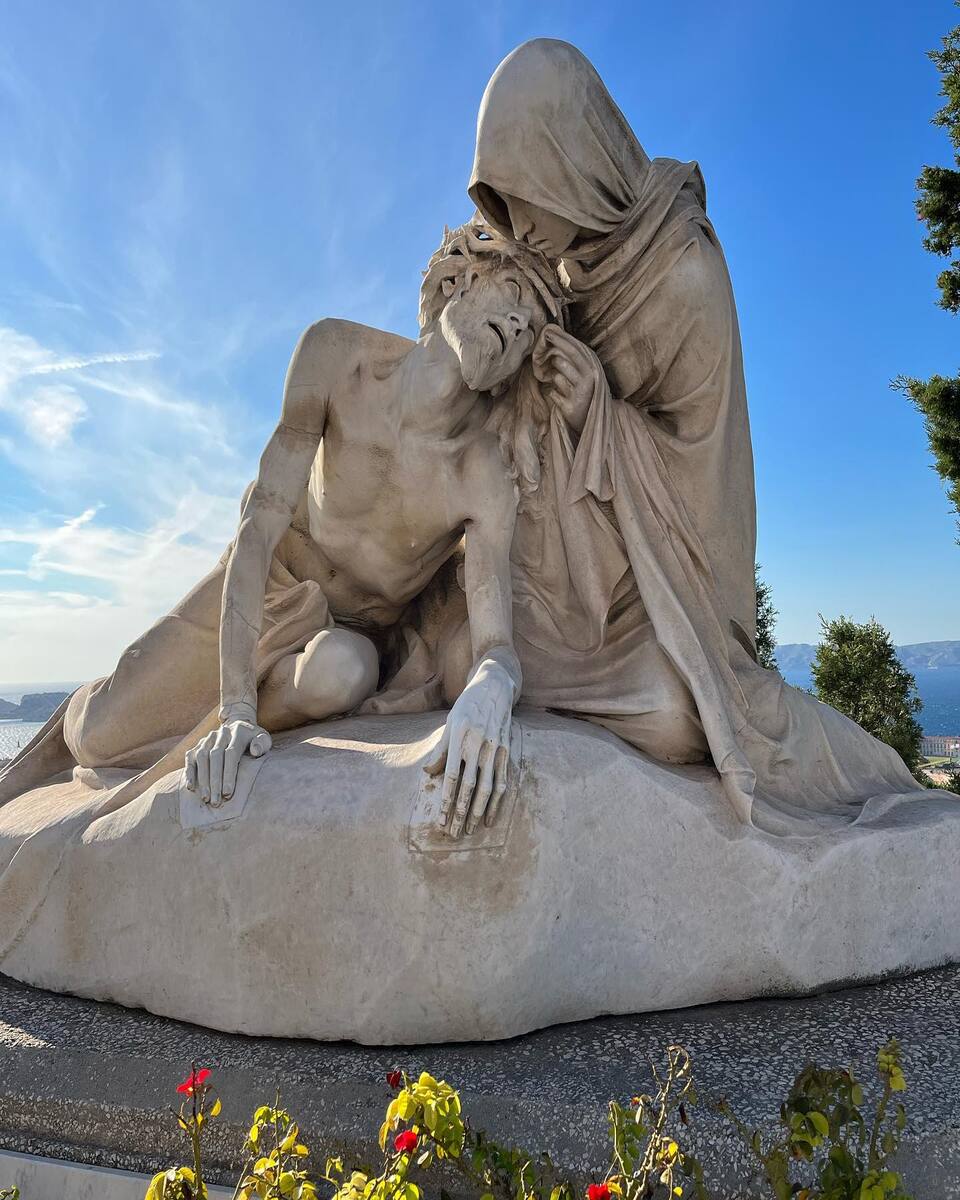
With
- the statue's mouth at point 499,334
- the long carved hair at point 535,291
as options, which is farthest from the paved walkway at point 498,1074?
the statue's mouth at point 499,334

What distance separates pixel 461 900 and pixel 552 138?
7.49 feet

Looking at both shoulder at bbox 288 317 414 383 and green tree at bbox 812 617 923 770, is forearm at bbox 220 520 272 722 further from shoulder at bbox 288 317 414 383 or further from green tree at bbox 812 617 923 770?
green tree at bbox 812 617 923 770

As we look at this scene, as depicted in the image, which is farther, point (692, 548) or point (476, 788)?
point (692, 548)

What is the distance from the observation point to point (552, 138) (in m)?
2.91

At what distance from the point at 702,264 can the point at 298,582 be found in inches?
68.6

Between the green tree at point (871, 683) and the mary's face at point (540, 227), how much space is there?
10.3 m

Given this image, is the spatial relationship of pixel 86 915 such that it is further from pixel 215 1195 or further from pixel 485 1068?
pixel 485 1068

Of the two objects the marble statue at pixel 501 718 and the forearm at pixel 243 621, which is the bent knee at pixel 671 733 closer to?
the marble statue at pixel 501 718

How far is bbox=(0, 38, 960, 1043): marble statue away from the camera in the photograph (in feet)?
7.42

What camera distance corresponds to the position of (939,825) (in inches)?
109

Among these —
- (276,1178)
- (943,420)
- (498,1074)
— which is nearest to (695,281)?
(498,1074)

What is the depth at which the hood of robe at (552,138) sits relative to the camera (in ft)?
9.46

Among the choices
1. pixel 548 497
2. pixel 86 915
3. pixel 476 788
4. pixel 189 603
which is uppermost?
pixel 548 497

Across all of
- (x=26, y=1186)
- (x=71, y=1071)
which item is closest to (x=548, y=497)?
(x=71, y=1071)
